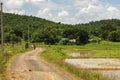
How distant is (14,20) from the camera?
17000 cm

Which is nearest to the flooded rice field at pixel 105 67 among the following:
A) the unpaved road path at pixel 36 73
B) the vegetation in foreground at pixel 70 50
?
the vegetation in foreground at pixel 70 50

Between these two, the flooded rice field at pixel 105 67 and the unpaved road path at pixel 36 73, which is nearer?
the unpaved road path at pixel 36 73

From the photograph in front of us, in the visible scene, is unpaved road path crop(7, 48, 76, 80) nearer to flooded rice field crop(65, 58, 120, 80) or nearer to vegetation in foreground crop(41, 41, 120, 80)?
vegetation in foreground crop(41, 41, 120, 80)

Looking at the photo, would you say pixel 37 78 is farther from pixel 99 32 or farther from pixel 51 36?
pixel 99 32

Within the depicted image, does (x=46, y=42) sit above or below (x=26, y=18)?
below

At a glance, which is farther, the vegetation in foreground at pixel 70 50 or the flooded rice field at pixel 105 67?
the flooded rice field at pixel 105 67

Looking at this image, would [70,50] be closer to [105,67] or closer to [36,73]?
[105,67]

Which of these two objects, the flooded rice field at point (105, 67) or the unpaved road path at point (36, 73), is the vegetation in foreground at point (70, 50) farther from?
the flooded rice field at point (105, 67)

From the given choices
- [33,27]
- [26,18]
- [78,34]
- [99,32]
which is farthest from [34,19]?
[78,34]

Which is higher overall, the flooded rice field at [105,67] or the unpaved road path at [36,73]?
the unpaved road path at [36,73]

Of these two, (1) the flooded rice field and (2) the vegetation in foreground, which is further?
(1) the flooded rice field

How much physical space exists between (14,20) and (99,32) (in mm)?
45717


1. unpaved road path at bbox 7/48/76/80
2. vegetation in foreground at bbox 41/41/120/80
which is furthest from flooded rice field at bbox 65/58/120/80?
unpaved road path at bbox 7/48/76/80

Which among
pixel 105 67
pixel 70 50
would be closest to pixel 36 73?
pixel 105 67
